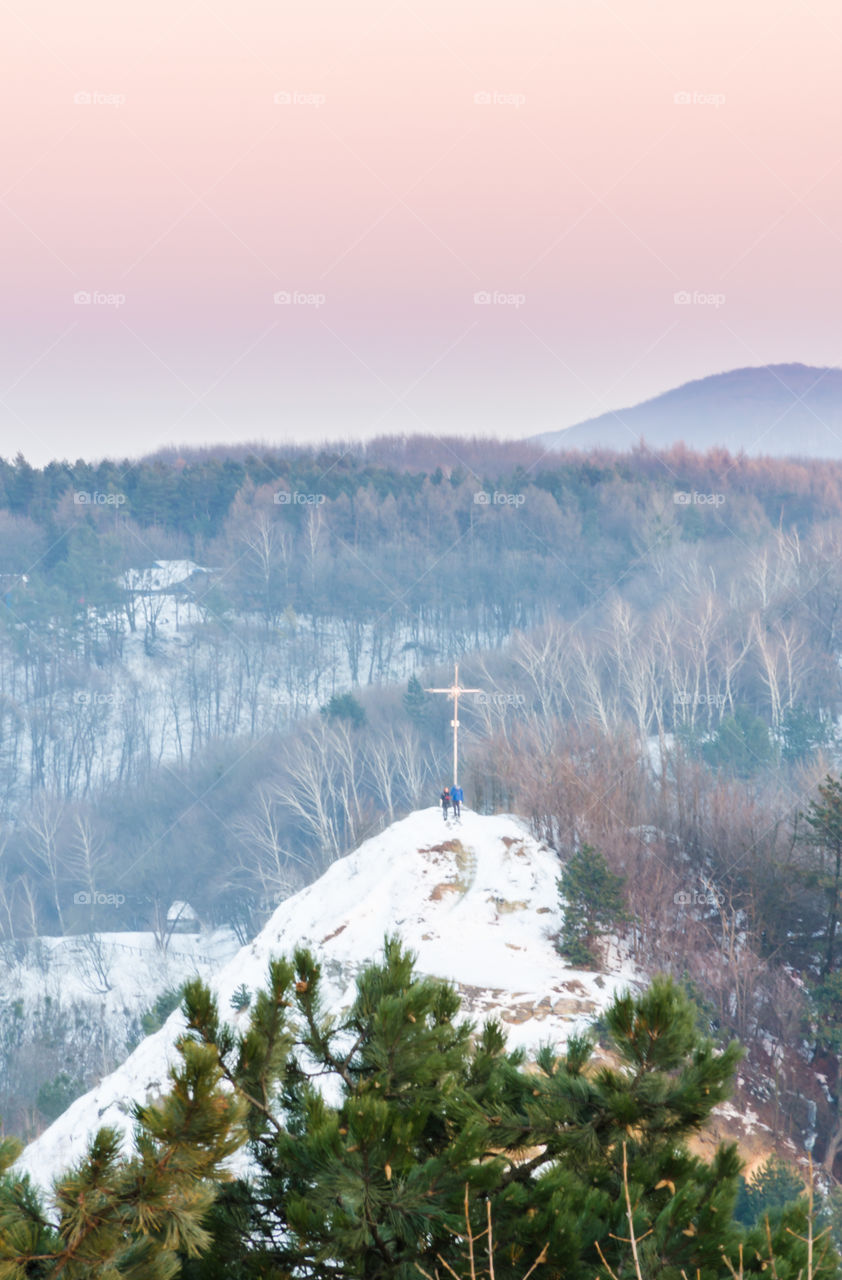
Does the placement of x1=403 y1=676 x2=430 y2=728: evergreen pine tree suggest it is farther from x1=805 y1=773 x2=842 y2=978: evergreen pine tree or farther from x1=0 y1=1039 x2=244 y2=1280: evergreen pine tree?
x1=0 y1=1039 x2=244 y2=1280: evergreen pine tree

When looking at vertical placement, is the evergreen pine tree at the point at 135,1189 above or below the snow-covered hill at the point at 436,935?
above

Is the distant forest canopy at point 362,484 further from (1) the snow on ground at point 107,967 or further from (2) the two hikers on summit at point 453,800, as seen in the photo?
(2) the two hikers on summit at point 453,800

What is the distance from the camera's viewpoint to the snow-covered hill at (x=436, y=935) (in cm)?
2172

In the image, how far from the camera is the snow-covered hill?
71.3 ft

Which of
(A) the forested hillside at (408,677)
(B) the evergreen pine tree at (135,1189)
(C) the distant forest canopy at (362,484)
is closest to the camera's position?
(B) the evergreen pine tree at (135,1189)

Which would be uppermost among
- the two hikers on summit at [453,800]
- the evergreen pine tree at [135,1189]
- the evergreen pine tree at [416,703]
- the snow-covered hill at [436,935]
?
the evergreen pine tree at [135,1189]

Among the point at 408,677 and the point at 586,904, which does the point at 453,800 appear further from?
the point at 408,677

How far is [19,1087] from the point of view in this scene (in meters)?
46.3

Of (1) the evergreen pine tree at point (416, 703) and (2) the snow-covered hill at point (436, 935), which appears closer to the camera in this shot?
(2) the snow-covered hill at point (436, 935)

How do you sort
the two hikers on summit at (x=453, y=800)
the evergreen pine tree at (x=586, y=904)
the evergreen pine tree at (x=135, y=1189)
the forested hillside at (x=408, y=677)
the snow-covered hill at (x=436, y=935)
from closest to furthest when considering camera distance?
the evergreen pine tree at (x=135, y=1189) → the snow-covered hill at (x=436, y=935) → the evergreen pine tree at (x=586, y=904) → the two hikers on summit at (x=453, y=800) → the forested hillside at (x=408, y=677)

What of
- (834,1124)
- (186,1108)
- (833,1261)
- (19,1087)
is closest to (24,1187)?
(186,1108)

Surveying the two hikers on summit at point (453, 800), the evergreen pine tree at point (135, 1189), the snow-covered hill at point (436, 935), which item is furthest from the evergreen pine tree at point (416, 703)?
the evergreen pine tree at point (135, 1189)

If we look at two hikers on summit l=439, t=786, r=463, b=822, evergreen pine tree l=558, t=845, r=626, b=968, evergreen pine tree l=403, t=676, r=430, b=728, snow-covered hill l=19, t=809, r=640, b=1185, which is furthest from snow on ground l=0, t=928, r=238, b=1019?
evergreen pine tree l=558, t=845, r=626, b=968

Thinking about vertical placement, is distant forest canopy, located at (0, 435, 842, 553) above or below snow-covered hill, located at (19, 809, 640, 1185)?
above
